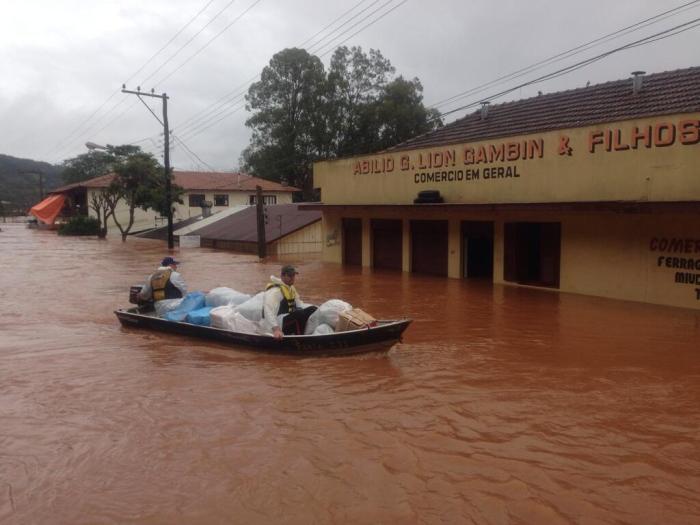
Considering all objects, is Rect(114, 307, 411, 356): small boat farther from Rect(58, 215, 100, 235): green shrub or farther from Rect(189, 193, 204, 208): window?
Rect(58, 215, 100, 235): green shrub

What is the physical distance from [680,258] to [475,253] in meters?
7.00

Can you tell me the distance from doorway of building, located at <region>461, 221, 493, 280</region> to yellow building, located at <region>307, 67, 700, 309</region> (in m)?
0.04

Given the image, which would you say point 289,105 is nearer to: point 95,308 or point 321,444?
point 95,308

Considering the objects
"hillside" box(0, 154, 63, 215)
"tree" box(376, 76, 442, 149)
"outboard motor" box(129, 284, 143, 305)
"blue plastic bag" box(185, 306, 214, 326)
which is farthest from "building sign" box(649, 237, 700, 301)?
"hillside" box(0, 154, 63, 215)

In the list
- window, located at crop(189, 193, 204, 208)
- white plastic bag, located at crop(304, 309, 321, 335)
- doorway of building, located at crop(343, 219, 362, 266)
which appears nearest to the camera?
white plastic bag, located at crop(304, 309, 321, 335)

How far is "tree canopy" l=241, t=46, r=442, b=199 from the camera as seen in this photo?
50.6 metres

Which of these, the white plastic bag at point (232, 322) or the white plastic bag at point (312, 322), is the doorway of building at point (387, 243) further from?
the white plastic bag at point (312, 322)

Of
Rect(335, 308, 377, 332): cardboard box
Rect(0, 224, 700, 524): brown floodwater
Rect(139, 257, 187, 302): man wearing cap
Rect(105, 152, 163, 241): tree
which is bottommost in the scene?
Rect(0, 224, 700, 524): brown floodwater

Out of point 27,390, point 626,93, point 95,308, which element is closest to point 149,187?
point 95,308

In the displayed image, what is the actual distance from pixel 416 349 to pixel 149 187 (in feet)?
116

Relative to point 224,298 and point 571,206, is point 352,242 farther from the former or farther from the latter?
point 224,298

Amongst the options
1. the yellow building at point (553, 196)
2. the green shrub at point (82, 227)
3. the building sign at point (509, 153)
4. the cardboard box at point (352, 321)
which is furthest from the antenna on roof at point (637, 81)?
the green shrub at point (82, 227)

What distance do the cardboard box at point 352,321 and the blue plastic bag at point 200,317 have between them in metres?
2.66

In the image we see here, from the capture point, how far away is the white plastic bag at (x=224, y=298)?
1136cm
